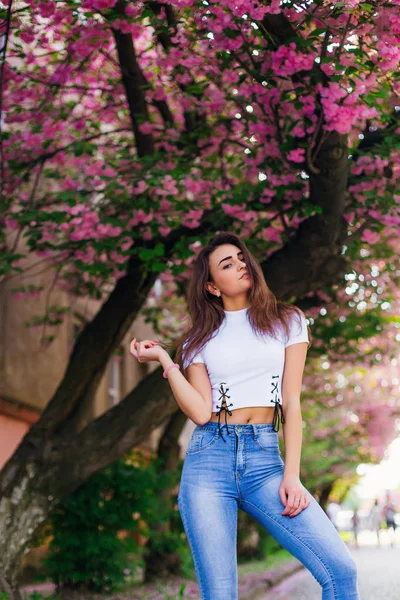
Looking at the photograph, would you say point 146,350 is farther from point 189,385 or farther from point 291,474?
point 291,474

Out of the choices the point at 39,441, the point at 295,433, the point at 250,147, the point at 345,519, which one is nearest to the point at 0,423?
the point at 39,441

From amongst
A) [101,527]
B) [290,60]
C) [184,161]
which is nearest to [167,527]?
[101,527]

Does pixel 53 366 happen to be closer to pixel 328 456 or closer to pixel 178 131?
pixel 178 131

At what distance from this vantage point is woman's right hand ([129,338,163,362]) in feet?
11.9

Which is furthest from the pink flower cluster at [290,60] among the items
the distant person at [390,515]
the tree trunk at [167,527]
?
the distant person at [390,515]

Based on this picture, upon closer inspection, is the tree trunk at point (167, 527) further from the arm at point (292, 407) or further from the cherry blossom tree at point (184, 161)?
the arm at point (292, 407)

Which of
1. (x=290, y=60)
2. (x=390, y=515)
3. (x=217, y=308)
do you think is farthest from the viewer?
(x=390, y=515)

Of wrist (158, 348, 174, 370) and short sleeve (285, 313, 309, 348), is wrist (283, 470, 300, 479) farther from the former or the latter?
wrist (158, 348, 174, 370)

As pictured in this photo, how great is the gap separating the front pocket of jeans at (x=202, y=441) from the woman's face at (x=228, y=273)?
0.65 meters

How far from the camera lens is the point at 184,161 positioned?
30.1 feet

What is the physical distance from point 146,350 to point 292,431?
2.35 feet

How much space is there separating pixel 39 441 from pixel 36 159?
3.32 meters

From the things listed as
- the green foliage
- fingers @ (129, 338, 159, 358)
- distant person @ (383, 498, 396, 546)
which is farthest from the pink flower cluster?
distant person @ (383, 498, 396, 546)

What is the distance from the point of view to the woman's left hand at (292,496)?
125 inches
